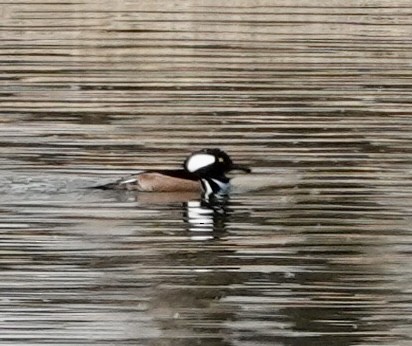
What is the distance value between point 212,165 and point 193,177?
221 millimetres

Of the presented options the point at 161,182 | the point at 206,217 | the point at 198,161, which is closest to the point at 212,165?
the point at 198,161

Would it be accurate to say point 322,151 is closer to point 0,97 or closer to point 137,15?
point 0,97

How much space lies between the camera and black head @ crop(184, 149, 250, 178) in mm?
17953

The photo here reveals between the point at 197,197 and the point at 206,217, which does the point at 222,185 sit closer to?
the point at 197,197

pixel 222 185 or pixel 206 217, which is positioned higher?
pixel 222 185

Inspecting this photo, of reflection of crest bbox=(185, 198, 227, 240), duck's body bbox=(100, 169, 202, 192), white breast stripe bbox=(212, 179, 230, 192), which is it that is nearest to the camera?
reflection of crest bbox=(185, 198, 227, 240)

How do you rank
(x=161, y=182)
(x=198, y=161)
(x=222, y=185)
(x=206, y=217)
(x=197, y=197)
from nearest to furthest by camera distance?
1. (x=206, y=217)
2. (x=161, y=182)
3. (x=197, y=197)
4. (x=222, y=185)
5. (x=198, y=161)

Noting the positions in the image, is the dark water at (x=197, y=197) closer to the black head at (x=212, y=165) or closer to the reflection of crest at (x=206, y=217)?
the reflection of crest at (x=206, y=217)

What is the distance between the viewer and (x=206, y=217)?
53.8 ft

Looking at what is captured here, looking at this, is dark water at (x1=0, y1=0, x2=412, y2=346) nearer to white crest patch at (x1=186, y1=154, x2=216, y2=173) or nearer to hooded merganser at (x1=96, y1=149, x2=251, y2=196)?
hooded merganser at (x1=96, y1=149, x2=251, y2=196)

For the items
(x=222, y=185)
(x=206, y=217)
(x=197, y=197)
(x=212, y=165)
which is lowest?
(x=206, y=217)

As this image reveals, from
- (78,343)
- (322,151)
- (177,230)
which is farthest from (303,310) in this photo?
(322,151)

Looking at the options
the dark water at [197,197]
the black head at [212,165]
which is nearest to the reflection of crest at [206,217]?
the dark water at [197,197]

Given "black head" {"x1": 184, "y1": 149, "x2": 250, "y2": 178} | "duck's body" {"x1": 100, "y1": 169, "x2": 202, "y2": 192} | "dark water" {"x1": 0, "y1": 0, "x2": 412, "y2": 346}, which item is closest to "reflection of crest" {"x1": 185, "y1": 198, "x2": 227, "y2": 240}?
"dark water" {"x1": 0, "y1": 0, "x2": 412, "y2": 346}
